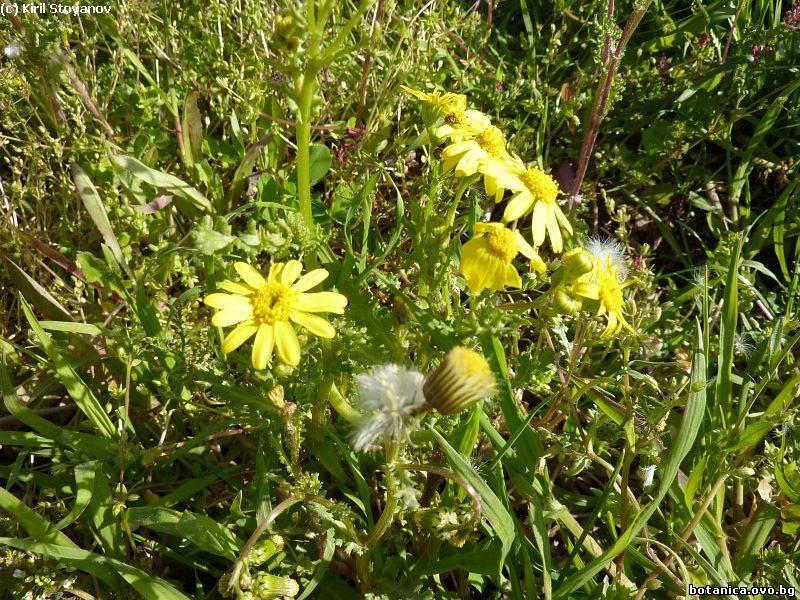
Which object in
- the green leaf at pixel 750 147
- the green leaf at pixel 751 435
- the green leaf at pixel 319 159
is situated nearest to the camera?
the green leaf at pixel 751 435

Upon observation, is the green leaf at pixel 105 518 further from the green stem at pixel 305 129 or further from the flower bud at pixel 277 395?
the green stem at pixel 305 129

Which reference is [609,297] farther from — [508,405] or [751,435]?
[751,435]

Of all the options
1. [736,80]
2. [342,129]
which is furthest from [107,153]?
[736,80]

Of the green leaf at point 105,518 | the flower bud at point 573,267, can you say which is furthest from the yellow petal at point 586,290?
the green leaf at point 105,518

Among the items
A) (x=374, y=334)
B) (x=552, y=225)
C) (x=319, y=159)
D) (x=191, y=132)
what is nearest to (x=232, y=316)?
(x=374, y=334)

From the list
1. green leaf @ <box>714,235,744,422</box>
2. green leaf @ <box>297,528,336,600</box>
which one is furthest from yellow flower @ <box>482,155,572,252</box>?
green leaf @ <box>297,528,336,600</box>

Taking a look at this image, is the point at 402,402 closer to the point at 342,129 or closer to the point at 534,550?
the point at 534,550

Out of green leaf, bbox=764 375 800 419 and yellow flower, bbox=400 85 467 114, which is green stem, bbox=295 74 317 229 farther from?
green leaf, bbox=764 375 800 419
